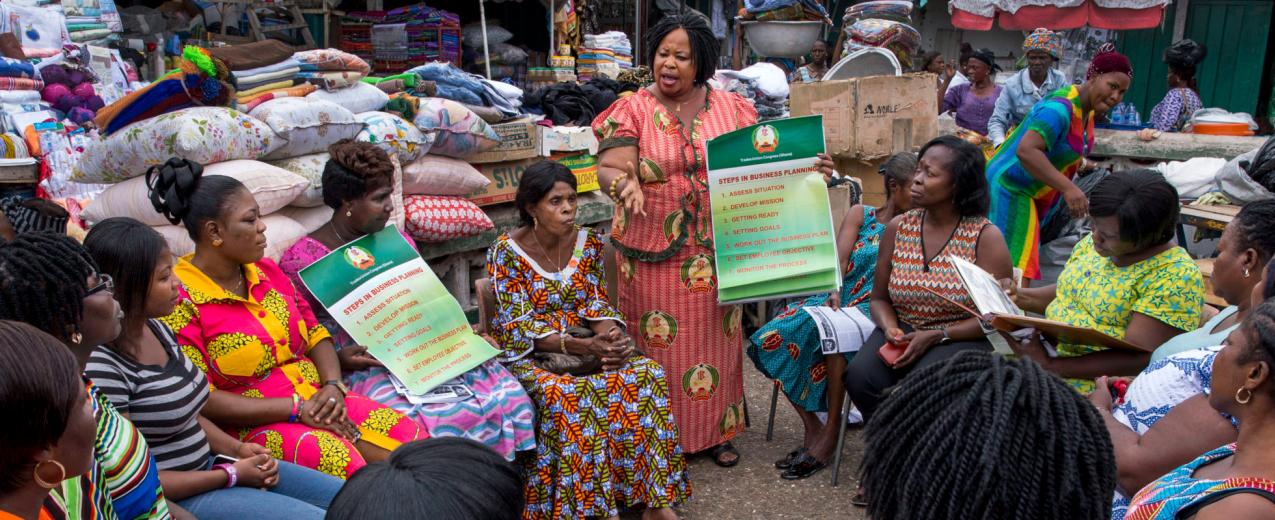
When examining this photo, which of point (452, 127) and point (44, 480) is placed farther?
point (452, 127)

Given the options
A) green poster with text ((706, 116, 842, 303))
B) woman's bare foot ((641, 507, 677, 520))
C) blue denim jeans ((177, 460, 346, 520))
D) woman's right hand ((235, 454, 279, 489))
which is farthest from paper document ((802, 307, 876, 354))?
woman's right hand ((235, 454, 279, 489))

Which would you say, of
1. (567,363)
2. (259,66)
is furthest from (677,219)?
(259,66)

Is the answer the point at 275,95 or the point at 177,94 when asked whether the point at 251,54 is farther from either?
the point at 177,94

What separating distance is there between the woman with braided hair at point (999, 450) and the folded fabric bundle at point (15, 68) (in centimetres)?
521

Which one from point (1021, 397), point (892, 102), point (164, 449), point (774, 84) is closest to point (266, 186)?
point (164, 449)

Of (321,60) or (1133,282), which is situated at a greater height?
(321,60)

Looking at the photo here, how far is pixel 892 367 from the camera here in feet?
12.3

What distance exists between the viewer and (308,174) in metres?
4.15

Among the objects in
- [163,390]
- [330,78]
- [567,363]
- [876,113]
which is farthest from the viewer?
[876,113]

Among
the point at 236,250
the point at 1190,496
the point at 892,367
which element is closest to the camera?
the point at 1190,496

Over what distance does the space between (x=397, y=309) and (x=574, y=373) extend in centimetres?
71

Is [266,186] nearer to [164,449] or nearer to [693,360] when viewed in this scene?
[164,449]

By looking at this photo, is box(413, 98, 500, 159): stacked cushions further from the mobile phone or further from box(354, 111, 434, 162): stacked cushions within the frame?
the mobile phone

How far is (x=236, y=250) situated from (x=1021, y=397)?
7.92 feet
